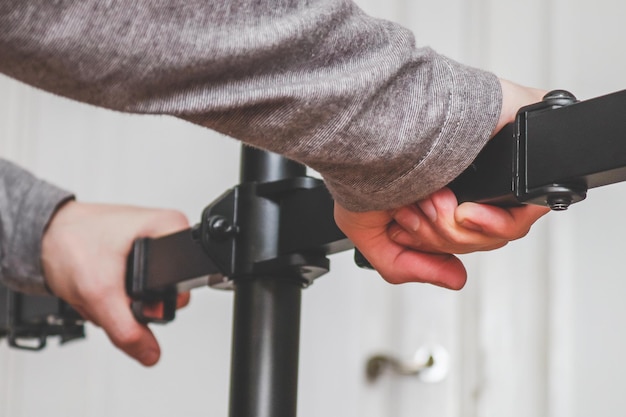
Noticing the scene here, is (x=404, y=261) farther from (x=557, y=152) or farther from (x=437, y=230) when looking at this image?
(x=557, y=152)

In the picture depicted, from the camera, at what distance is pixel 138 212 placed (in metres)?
0.89

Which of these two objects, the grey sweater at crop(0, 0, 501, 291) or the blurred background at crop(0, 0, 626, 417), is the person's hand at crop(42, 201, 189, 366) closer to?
the blurred background at crop(0, 0, 626, 417)

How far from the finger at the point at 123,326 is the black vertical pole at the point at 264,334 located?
0.25 m

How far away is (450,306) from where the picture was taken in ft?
3.28

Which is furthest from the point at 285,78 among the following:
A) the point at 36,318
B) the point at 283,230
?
the point at 36,318

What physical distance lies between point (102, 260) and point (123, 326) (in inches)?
2.8

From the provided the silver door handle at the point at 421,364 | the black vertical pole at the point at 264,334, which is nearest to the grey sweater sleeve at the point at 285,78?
the black vertical pole at the point at 264,334

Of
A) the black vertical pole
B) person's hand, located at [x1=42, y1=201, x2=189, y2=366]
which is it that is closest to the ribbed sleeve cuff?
the black vertical pole

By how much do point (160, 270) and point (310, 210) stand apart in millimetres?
219

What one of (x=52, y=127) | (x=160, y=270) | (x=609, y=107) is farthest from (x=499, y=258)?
(x=52, y=127)

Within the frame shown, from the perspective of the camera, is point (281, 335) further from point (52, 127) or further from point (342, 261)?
point (52, 127)

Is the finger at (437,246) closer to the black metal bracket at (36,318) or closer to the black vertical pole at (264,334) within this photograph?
the black vertical pole at (264,334)

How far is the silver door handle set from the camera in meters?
0.99

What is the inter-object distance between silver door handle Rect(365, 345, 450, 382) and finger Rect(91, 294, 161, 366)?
270mm
